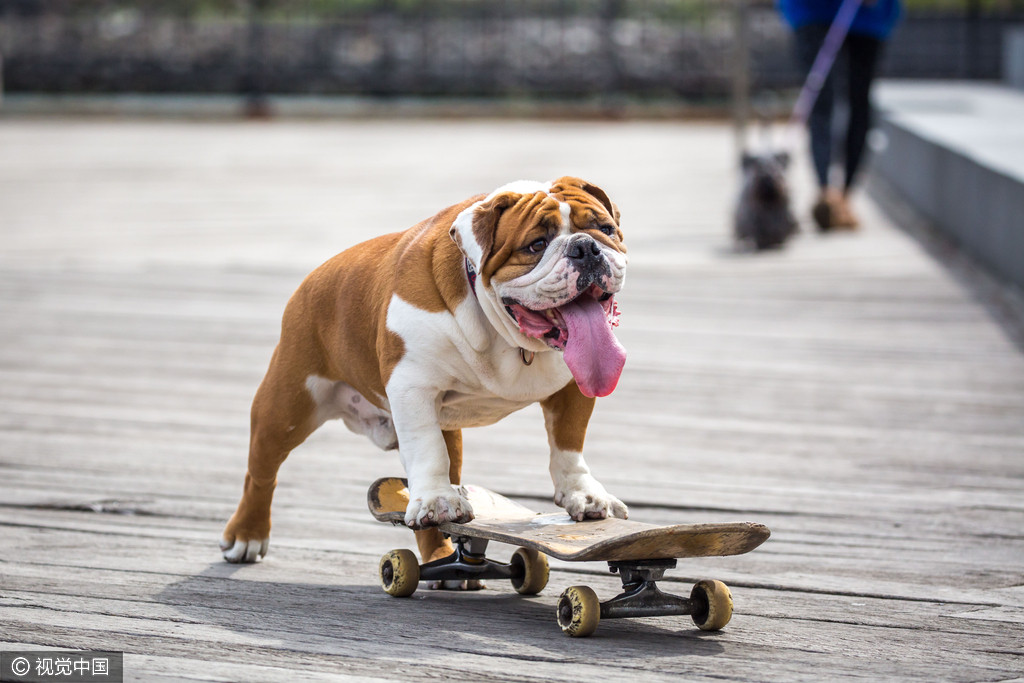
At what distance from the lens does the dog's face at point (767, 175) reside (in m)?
6.85

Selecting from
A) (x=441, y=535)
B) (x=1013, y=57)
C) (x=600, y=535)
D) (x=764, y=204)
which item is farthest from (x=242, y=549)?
(x=1013, y=57)

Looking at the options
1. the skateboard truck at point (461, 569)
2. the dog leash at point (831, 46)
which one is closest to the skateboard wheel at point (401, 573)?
the skateboard truck at point (461, 569)

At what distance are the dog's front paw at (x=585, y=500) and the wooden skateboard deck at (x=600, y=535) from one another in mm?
17

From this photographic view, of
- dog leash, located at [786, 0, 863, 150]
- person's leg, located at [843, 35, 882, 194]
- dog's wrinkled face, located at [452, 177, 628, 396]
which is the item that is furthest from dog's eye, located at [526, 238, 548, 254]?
person's leg, located at [843, 35, 882, 194]

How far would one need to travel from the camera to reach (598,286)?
207cm

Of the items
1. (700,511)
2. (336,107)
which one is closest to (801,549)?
(700,511)

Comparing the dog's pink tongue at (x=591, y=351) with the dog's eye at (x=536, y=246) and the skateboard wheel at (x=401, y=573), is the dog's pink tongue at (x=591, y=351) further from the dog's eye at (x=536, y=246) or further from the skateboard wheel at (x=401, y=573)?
the skateboard wheel at (x=401, y=573)

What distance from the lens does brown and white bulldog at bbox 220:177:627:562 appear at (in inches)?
82.0

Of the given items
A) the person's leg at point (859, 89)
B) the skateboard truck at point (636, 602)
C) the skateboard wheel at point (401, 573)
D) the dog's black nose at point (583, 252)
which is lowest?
the skateboard wheel at point (401, 573)

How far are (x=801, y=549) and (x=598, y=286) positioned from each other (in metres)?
1.02

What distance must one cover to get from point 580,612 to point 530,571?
0.31 metres

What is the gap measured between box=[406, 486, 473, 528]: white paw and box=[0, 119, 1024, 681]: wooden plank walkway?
19 centimetres

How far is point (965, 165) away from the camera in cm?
646

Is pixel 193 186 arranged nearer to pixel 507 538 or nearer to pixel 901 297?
pixel 901 297
